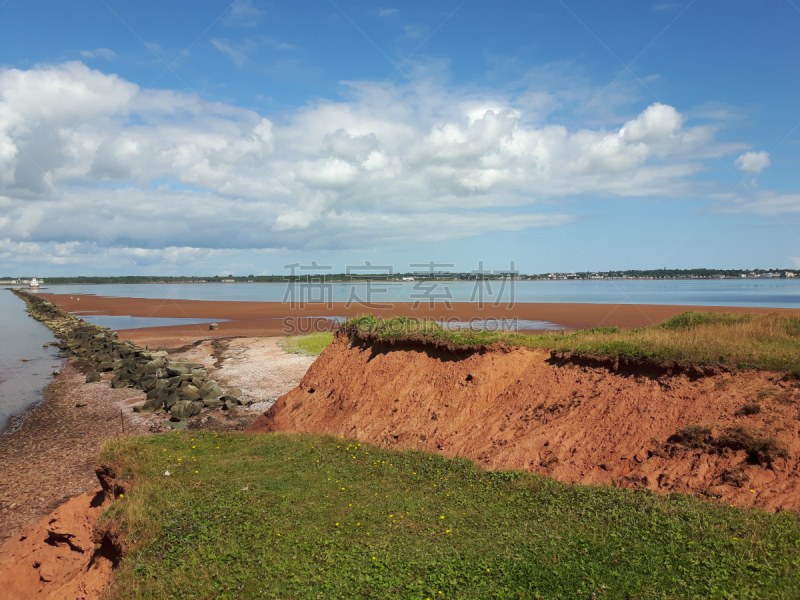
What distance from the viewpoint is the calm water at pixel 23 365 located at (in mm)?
25172

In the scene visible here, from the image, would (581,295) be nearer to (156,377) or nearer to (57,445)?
(156,377)

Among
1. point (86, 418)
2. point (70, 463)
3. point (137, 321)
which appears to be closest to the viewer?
point (70, 463)

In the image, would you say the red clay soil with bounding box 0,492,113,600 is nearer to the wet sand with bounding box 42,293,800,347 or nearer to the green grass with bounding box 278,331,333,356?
the green grass with bounding box 278,331,333,356

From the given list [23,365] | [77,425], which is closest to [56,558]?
[77,425]

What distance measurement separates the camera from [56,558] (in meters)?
10.2

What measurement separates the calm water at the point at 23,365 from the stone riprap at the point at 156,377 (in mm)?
1961

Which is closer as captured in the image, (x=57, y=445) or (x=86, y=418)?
(x=57, y=445)

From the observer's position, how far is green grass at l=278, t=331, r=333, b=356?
1423 inches

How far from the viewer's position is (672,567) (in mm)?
6535

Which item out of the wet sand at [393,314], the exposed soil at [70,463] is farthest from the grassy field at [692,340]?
the wet sand at [393,314]

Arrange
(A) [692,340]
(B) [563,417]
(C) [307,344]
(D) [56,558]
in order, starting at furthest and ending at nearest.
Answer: (C) [307,344] → (B) [563,417] → (A) [692,340] → (D) [56,558]

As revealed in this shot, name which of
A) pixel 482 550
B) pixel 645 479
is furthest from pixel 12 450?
pixel 645 479

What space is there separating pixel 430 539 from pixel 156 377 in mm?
24045

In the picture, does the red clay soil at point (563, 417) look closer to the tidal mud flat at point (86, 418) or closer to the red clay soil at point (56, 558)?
the tidal mud flat at point (86, 418)
